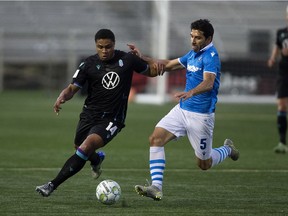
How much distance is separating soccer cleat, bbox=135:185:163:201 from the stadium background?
2377 centimetres

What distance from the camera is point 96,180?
1064 centimetres

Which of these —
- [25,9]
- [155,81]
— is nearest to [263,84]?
[155,81]

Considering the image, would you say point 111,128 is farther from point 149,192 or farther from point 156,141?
point 149,192

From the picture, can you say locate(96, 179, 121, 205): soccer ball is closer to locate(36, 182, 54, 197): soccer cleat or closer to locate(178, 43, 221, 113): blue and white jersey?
locate(36, 182, 54, 197): soccer cleat

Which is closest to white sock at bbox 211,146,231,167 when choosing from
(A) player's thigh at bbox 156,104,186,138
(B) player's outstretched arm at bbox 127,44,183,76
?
(A) player's thigh at bbox 156,104,186,138

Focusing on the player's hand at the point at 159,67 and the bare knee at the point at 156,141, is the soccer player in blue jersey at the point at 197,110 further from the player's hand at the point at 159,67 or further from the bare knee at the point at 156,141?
the player's hand at the point at 159,67

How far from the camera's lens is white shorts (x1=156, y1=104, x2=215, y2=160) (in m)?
9.20

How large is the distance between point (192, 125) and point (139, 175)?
226cm

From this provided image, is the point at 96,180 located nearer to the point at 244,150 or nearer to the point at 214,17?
the point at 244,150

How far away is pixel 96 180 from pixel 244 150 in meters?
5.14

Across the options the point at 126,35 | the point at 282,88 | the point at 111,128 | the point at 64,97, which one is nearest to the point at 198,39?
the point at 111,128

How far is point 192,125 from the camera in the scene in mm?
9258

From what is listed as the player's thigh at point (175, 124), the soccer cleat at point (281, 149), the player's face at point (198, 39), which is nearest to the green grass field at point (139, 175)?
the soccer cleat at point (281, 149)

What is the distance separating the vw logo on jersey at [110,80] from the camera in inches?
366
